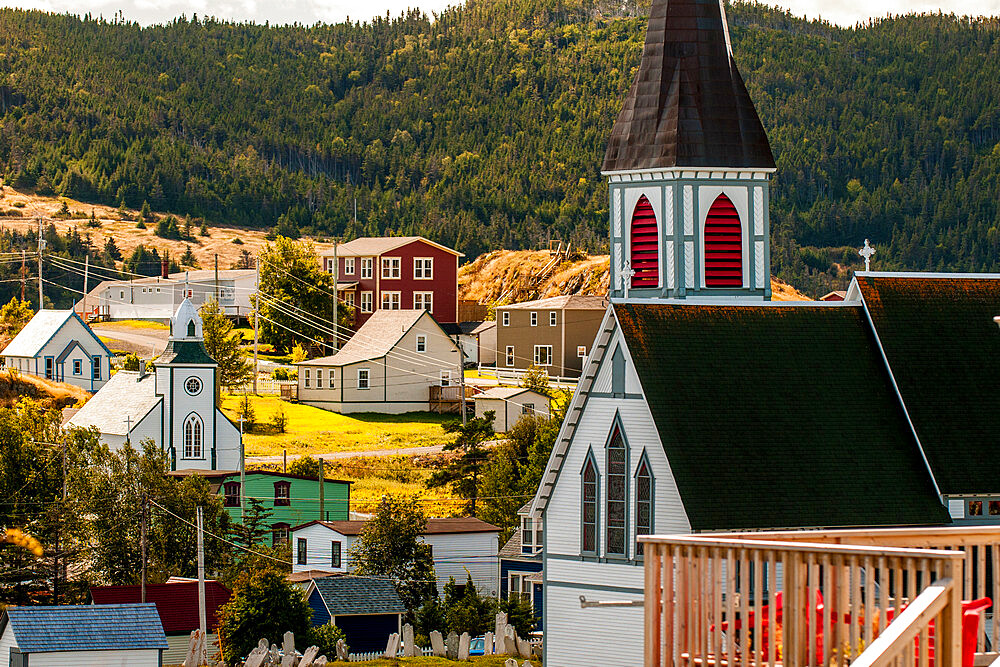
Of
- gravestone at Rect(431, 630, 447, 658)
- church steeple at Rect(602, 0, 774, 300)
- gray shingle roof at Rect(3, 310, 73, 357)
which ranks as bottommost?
gravestone at Rect(431, 630, 447, 658)

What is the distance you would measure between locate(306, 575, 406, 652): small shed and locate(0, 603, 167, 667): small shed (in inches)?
211

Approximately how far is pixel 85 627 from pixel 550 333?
57.2 meters

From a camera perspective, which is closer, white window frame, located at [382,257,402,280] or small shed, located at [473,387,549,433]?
small shed, located at [473,387,549,433]

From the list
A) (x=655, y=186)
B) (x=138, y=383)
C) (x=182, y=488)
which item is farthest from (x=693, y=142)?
(x=138, y=383)

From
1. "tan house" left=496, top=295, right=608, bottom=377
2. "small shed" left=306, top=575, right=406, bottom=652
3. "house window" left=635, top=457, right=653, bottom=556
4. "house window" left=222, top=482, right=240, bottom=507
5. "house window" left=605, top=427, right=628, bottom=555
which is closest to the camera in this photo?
"house window" left=635, top=457, right=653, bottom=556

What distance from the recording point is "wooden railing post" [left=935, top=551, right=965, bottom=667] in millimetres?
11336

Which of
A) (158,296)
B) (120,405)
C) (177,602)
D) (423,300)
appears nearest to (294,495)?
(177,602)

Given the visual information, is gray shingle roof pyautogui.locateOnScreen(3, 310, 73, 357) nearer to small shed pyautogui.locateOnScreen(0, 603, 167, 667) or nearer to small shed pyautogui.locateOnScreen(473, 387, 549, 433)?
small shed pyautogui.locateOnScreen(473, 387, 549, 433)

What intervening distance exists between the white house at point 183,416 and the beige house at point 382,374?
608 inches

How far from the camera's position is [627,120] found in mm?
38500

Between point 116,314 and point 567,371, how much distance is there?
4492cm

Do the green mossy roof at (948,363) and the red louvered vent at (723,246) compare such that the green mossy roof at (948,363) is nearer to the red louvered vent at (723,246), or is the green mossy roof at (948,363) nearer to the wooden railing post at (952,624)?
the red louvered vent at (723,246)

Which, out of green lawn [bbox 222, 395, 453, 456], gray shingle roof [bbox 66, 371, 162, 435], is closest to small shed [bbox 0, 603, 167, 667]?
gray shingle roof [bbox 66, 371, 162, 435]

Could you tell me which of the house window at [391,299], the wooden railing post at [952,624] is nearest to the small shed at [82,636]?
the wooden railing post at [952,624]
